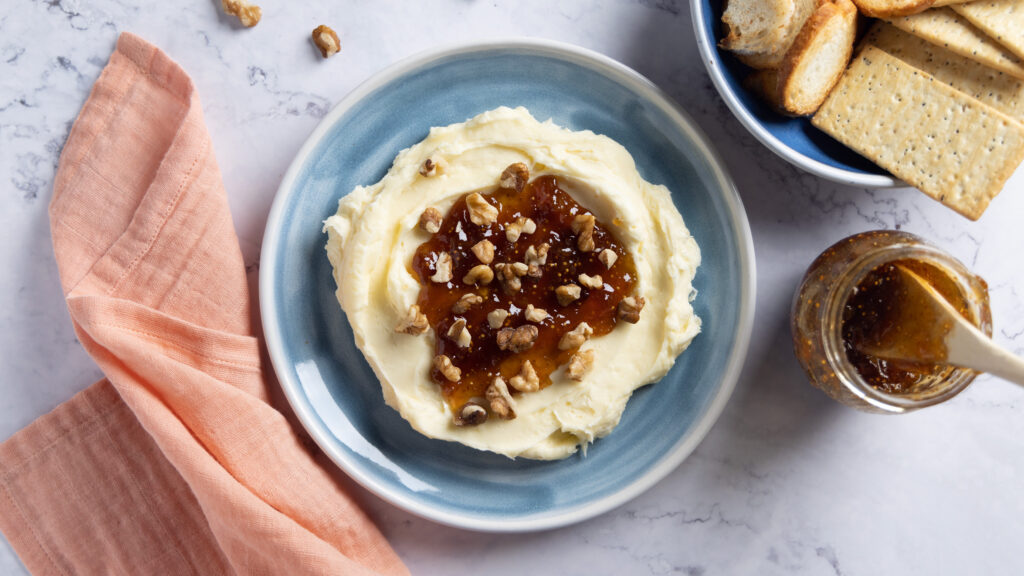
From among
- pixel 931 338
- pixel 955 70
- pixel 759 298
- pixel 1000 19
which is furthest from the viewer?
pixel 759 298

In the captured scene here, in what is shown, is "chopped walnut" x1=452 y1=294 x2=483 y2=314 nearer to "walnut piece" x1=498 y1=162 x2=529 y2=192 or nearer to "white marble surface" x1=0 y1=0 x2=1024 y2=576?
"walnut piece" x1=498 y1=162 x2=529 y2=192

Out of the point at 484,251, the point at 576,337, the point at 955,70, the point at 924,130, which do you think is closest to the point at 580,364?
the point at 576,337

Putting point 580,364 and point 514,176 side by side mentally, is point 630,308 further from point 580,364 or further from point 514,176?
point 514,176

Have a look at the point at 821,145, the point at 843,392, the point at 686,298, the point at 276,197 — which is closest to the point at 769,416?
the point at 843,392

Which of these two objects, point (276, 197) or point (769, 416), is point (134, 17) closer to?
point (276, 197)

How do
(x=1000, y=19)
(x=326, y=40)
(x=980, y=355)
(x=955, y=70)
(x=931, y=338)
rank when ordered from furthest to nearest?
(x=326, y=40)
(x=955, y=70)
(x=1000, y=19)
(x=931, y=338)
(x=980, y=355)

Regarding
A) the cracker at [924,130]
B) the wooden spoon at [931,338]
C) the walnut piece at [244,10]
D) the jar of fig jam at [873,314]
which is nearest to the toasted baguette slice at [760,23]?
the cracker at [924,130]

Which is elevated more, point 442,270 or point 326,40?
point 326,40
